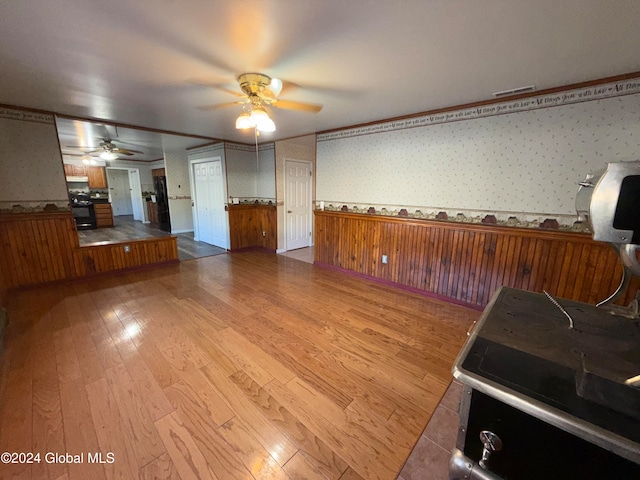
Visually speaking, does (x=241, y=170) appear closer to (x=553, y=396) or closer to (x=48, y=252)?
(x=48, y=252)

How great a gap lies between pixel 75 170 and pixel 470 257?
435 inches

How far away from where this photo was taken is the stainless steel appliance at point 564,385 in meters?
0.62

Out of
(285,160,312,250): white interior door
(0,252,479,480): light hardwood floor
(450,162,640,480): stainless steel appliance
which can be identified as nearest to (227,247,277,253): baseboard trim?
(285,160,312,250): white interior door

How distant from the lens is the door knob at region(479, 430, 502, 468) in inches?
29.4

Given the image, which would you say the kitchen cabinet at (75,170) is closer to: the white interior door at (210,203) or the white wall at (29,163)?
the white interior door at (210,203)

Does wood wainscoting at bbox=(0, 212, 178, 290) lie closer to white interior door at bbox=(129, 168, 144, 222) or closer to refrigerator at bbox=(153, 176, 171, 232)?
refrigerator at bbox=(153, 176, 171, 232)

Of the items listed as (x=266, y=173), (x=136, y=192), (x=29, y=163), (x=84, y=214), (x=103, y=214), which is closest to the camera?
(x=29, y=163)

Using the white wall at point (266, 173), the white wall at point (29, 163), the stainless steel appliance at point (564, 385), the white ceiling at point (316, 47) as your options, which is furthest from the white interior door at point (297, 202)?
the stainless steel appliance at point (564, 385)

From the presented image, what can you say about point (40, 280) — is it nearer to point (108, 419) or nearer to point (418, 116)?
point (108, 419)

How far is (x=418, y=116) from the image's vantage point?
3.15 m

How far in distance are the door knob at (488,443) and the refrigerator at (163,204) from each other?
7815 millimetres

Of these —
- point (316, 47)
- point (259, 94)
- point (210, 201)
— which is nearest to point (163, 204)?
point (210, 201)

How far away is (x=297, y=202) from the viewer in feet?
18.0

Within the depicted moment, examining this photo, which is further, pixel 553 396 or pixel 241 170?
pixel 241 170
